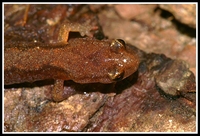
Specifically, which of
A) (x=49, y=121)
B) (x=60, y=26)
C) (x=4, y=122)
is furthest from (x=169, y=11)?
(x=4, y=122)

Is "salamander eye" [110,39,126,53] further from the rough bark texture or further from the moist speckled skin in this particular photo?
the rough bark texture

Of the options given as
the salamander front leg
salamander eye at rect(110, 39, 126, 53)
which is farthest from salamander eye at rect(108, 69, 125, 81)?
the salamander front leg

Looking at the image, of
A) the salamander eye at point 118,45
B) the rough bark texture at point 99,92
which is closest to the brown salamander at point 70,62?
the salamander eye at point 118,45

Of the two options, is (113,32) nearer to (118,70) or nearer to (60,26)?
(60,26)

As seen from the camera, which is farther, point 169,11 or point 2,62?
point 169,11

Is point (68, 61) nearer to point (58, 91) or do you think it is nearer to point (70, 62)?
point (70, 62)

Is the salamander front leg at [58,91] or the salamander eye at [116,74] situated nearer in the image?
the salamander eye at [116,74]

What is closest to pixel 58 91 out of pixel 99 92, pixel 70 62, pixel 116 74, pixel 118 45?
pixel 70 62

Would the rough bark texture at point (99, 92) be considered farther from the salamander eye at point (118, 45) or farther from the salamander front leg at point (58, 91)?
the salamander eye at point (118, 45)
